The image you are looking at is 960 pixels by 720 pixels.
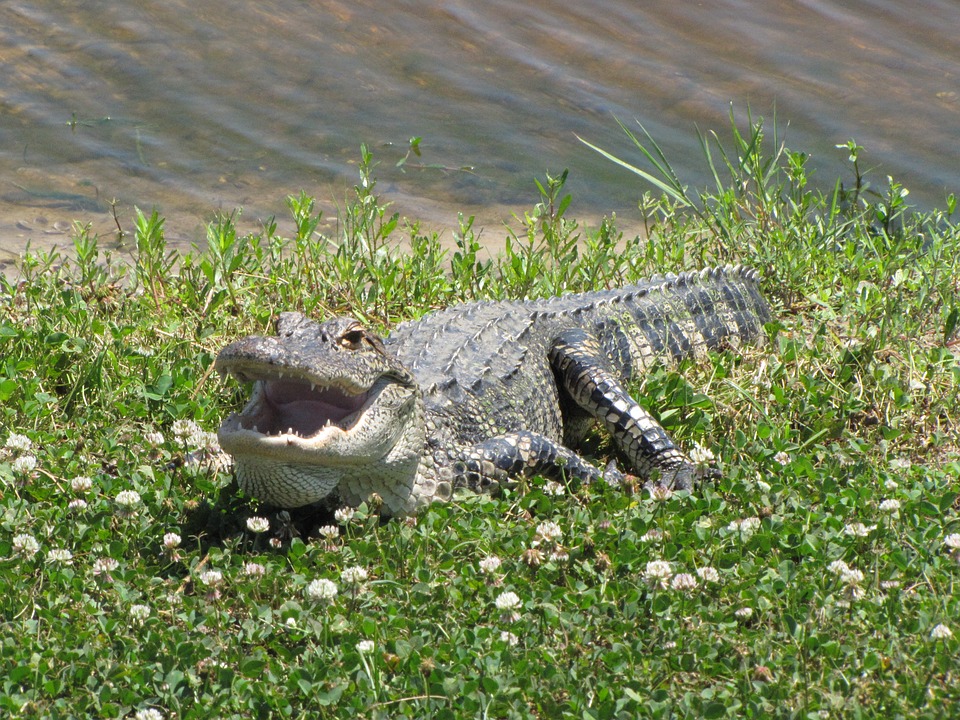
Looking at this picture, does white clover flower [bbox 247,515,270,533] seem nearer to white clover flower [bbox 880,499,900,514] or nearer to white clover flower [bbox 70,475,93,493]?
white clover flower [bbox 70,475,93,493]

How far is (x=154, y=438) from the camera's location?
441cm

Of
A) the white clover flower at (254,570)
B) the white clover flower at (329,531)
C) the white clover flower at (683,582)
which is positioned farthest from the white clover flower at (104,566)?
the white clover flower at (683,582)

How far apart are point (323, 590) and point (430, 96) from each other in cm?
700

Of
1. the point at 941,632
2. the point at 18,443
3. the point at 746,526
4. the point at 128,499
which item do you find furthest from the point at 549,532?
the point at 18,443

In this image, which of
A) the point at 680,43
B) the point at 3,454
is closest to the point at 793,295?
the point at 3,454

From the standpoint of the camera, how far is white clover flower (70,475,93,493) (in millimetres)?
3949

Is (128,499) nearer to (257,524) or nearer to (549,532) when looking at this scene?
(257,524)

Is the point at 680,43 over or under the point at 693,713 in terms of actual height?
over

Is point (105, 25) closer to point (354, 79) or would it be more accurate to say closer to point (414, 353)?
point (354, 79)

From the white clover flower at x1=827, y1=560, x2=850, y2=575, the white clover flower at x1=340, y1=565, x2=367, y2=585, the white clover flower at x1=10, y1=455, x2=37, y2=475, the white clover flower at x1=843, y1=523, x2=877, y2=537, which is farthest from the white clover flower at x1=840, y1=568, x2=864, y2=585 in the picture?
the white clover flower at x1=10, y1=455, x2=37, y2=475

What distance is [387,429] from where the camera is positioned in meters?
4.12

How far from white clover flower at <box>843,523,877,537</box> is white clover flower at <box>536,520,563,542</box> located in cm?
93

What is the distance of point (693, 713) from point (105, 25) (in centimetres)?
923

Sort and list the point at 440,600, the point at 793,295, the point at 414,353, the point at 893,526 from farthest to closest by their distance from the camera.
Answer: the point at 793,295, the point at 414,353, the point at 893,526, the point at 440,600
